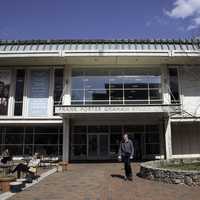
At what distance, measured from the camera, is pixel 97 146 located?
22.9 m

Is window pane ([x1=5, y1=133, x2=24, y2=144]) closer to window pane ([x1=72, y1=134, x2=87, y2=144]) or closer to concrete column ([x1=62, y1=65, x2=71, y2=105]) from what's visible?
window pane ([x1=72, y1=134, x2=87, y2=144])

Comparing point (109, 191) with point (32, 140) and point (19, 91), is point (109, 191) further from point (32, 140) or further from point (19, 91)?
point (19, 91)

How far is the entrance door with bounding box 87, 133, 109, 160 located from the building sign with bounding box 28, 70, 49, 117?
4.37 m

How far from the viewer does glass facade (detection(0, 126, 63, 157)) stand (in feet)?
73.8

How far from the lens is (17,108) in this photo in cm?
2177

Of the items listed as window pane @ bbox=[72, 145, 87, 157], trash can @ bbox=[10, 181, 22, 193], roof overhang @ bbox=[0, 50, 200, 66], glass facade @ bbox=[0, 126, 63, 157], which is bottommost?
trash can @ bbox=[10, 181, 22, 193]

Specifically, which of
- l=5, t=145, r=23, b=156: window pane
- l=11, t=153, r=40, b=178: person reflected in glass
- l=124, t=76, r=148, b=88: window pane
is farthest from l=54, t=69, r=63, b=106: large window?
l=11, t=153, r=40, b=178: person reflected in glass

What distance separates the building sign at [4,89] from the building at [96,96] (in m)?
0.06

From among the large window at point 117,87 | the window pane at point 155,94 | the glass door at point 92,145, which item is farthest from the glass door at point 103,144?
the window pane at point 155,94

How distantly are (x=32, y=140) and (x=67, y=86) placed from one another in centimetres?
526

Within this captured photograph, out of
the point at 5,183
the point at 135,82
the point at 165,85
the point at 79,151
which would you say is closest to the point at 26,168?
the point at 5,183

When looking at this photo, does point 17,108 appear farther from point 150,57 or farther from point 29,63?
point 150,57

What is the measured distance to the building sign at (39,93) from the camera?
2166 cm

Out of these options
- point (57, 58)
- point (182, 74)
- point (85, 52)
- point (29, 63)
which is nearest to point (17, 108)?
point (29, 63)
